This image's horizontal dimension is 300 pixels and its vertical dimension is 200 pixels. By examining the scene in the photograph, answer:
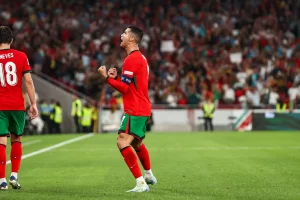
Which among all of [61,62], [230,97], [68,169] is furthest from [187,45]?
[68,169]

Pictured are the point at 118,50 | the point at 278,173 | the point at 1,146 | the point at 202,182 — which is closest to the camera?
the point at 1,146

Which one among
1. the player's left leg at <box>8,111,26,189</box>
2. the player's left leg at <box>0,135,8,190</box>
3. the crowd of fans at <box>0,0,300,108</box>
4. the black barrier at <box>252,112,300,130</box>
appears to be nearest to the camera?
the player's left leg at <box>0,135,8,190</box>

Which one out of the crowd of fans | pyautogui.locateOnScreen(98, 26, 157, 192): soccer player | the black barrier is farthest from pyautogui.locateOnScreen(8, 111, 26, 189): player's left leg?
the black barrier

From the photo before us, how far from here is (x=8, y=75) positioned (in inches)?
395

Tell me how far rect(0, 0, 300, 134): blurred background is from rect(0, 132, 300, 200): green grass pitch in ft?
43.0

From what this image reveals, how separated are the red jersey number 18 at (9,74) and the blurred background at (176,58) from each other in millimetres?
21660

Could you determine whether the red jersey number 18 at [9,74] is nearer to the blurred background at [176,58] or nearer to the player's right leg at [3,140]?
the player's right leg at [3,140]

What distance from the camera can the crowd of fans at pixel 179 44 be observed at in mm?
33469

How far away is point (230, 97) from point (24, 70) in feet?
78.1

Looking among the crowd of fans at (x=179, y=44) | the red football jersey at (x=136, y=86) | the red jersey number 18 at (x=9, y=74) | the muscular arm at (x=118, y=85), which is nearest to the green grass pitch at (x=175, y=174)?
the red football jersey at (x=136, y=86)

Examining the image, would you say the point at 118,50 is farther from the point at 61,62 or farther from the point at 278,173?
the point at 278,173

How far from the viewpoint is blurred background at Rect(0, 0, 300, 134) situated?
32688 millimetres

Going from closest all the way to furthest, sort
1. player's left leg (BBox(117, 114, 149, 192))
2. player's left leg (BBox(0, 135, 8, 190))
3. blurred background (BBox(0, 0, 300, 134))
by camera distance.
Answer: player's left leg (BBox(117, 114, 149, 192)) < player's left leg (BBox(0, 135, 8, 190)) < blurred background (BBox(0, 0, 300, 134))

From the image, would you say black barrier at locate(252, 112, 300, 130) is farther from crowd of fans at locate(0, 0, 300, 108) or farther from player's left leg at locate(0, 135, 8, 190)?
player's left leg at locate(0, 135, 8, 190)
